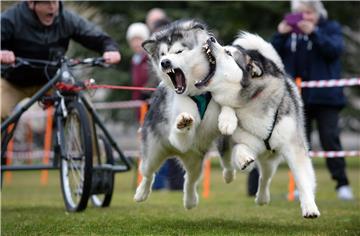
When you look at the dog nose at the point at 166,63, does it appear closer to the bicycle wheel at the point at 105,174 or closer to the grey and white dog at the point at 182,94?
the grey and white dog at the point at 182,94

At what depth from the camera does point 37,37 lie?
622 centimetres

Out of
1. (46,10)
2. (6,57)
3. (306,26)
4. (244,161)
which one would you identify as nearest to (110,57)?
(46,10)

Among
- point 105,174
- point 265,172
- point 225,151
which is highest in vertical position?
point 225,151

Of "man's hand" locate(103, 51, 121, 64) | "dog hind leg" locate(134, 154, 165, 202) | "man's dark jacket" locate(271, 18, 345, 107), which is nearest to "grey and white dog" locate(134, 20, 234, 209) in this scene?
"dog hind leg" locate(134, 154, 165, 202)

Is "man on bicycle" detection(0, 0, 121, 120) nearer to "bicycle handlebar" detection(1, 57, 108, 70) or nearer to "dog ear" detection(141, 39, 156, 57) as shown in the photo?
"bicycle handlebar" detection(1, 57, 108, 70)

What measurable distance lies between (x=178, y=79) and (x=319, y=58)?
415cm

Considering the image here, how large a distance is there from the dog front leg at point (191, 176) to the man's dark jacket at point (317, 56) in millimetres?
2986

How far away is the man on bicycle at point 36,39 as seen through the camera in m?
6.08

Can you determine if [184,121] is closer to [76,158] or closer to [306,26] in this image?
[76,158]

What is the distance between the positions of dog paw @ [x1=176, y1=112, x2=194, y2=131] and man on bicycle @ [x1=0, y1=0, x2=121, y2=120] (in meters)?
1.94

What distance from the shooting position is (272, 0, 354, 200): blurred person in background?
7.92 m

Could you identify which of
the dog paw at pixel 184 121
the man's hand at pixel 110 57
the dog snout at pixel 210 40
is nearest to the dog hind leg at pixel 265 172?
the dog paw at pixel 184 121

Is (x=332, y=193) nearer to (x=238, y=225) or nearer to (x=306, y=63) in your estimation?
(x=306, y=63)

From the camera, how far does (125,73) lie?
55.9 feet
